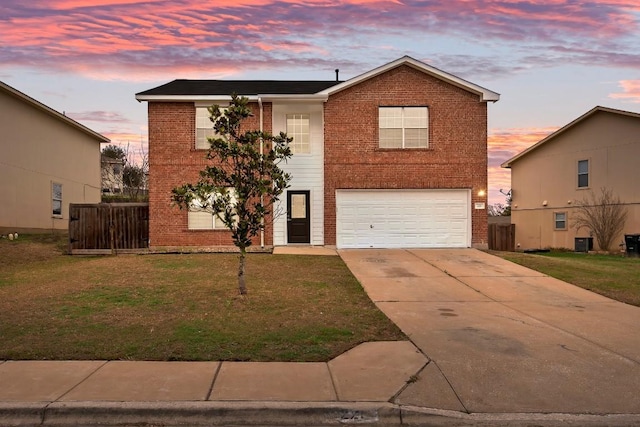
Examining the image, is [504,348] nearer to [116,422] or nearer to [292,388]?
[292,388]

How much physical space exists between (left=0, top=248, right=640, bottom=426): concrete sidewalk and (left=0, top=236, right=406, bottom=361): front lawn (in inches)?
18.0

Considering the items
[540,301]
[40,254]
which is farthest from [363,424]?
[40,254]

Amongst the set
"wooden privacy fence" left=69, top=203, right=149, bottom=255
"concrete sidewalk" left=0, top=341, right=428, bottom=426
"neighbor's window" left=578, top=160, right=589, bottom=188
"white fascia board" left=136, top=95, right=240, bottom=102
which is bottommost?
"concrete sidewalk" left=0, top=341, right=428, bottom=426

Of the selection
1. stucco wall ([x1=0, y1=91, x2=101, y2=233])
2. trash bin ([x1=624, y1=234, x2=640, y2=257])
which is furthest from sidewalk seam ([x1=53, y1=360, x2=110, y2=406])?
trash bin ([x1=624, y1=234, x2=640, y2=257])

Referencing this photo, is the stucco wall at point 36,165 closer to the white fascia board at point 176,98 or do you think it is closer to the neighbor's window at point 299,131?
the white fascia board at point 176,98

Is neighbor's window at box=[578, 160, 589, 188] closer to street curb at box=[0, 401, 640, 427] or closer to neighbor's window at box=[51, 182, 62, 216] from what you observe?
street curb at box=[0, 401, 640, 427]

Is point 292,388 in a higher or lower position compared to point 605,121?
lower

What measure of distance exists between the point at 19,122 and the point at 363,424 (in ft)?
74.3

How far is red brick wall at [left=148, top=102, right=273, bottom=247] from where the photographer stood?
18.8m

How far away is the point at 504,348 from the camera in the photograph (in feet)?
23.3

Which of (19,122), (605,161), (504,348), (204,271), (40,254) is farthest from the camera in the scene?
(605,161)

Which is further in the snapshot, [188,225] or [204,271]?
[188,225]

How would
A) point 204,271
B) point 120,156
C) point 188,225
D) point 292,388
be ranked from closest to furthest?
1. point 292,388
2. point 204,271
3. point 188,225
4. point 120,156

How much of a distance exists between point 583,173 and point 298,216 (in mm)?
16040
